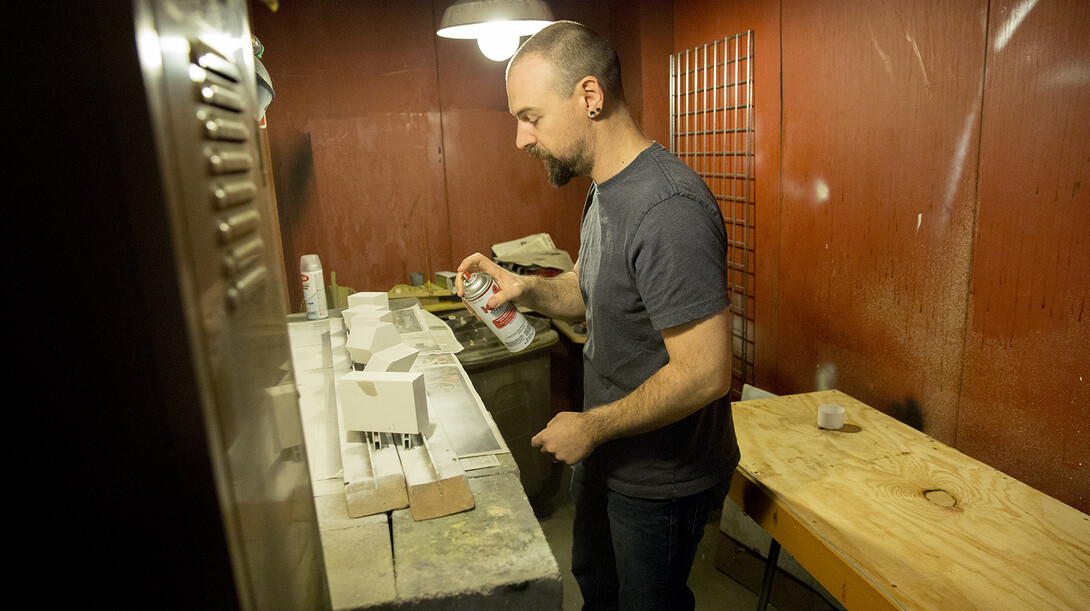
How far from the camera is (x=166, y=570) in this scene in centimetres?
40

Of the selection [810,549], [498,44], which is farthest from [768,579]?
[498,44]

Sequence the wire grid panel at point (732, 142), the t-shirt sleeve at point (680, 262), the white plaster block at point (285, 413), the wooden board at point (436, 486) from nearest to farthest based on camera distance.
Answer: the white plaster block at point (285, 413) → the wooden board at point (436, 486) → the t-shirt sleeve at point (680, 262) → the wire grid panel at point (732, 142)

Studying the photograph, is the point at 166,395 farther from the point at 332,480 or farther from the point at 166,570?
the point at 332,480

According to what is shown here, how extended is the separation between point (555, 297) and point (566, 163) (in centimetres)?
44

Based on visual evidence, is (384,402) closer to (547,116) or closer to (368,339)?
(368,339)

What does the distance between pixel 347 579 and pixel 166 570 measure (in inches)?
25.4

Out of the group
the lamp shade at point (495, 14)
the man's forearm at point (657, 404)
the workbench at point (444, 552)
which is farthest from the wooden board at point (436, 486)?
the lamp shade at point (495, 14)

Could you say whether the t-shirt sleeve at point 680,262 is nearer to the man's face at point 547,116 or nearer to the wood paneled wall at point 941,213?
the man's face at point 547,116

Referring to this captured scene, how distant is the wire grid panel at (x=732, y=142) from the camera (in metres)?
2.96

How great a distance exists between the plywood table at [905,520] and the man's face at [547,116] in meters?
1.00

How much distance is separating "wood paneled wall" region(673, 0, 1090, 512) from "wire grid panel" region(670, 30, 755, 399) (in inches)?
5.1

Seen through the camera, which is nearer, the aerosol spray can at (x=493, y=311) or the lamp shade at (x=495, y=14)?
the aerosol spray can at (x=493, y=311)

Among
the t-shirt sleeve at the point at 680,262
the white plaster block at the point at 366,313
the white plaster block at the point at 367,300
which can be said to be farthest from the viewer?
the white plaster block at the point at 367,300

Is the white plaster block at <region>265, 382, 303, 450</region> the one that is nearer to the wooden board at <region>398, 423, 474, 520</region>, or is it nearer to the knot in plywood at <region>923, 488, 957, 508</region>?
the wooden board at <region>398, 423, 474, 520</region>
